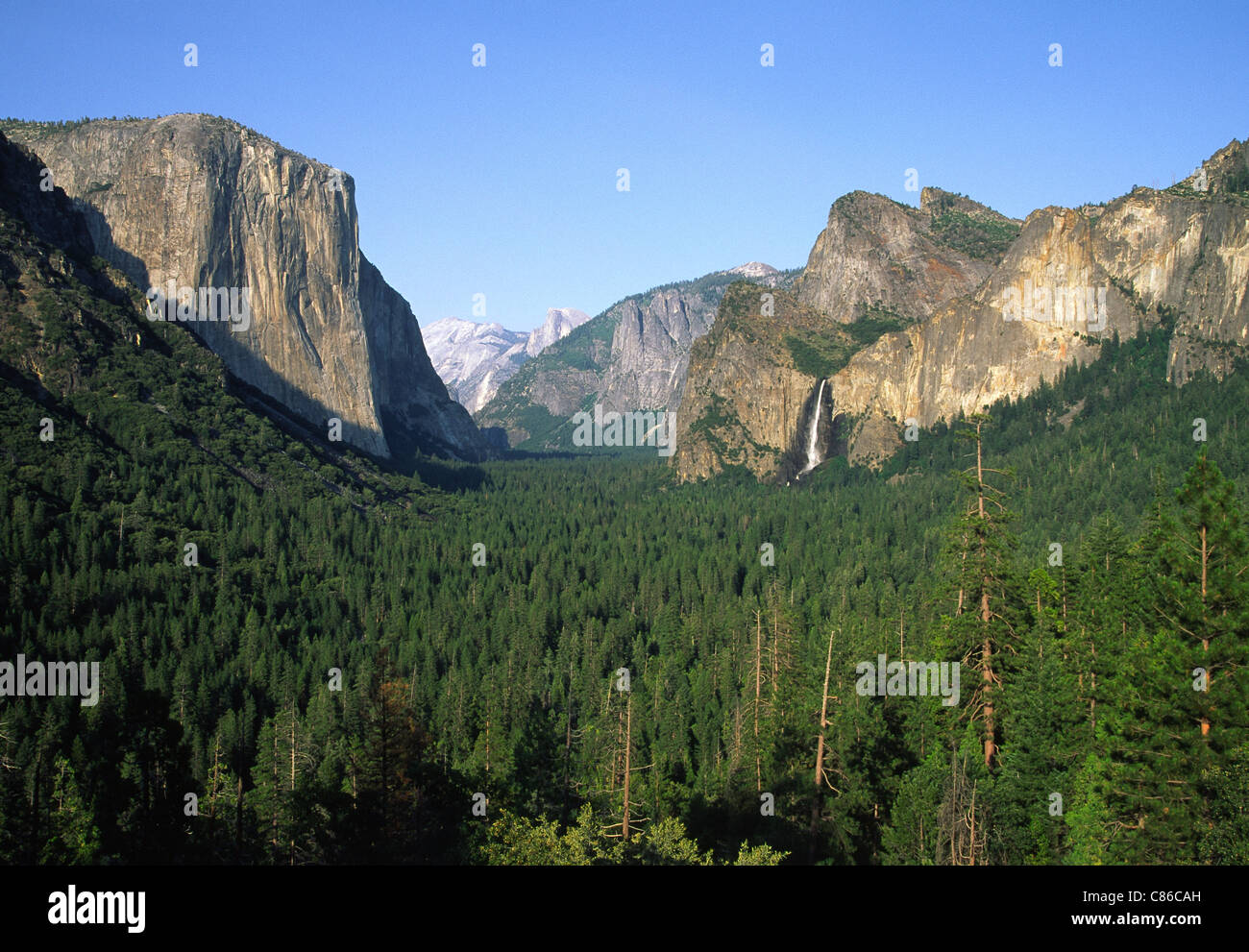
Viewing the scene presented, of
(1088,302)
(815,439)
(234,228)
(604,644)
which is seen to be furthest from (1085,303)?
(234,228)

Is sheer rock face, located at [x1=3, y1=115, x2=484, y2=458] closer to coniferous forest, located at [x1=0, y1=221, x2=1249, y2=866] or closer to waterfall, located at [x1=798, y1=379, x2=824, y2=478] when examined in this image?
coniferous forest, located at [x1=0, y1=221, x2=1249, y2=866]

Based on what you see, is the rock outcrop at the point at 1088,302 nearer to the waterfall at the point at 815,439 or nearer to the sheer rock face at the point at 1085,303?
the sheer rock face at the point at 1085,303

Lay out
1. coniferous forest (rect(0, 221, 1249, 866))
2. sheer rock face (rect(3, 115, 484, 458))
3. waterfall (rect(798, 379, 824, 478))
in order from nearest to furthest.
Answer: coniferous forest (rect(0, 221, 1249, 866))
sheer rock face (rect(3, 115, 484, 458))
waterfall (rect(798, 379, 824, 478))

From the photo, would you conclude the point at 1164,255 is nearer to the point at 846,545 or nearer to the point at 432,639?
the point at 846,545

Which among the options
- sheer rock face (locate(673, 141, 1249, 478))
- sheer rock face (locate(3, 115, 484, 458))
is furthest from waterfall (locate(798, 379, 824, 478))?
sheer rock face (locate(3, 115, 484, 458))

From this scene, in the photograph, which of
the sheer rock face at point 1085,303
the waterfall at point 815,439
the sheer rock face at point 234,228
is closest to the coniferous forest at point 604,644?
the sheer rock face at point 1085,303

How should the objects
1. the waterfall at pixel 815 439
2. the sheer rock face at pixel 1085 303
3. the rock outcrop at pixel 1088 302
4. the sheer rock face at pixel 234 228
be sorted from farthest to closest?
the waterfall at pixel 815 439 → the sheer rock face at pixel 234 228 → the sheer rock face at pixel 1085 303 → the rock outcrop at pixel 1088 302
